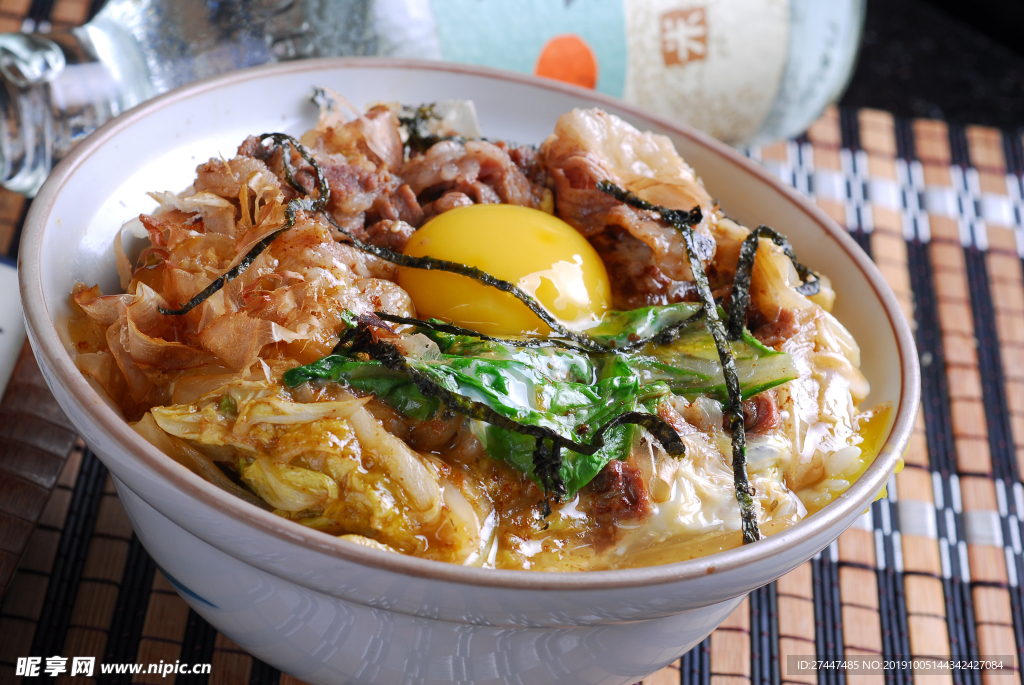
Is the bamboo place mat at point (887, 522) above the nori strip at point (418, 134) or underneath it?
underneath

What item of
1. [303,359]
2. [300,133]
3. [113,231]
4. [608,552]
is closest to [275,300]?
[303,359]

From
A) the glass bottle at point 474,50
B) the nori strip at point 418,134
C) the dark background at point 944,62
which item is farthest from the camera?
the dark background at point 944,62

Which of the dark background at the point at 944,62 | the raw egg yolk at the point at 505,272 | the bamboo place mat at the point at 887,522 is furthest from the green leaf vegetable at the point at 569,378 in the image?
the dark background at the point at 944,62

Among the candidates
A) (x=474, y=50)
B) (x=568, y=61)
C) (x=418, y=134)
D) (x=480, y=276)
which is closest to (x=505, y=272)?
(x=480, y=276)

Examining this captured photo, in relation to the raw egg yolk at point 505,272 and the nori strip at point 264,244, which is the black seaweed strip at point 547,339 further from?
the nori strip at point 264,244

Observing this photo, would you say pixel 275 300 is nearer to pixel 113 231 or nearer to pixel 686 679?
pixel 113 231

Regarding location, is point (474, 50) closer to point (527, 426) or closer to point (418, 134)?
point (418, 134)
